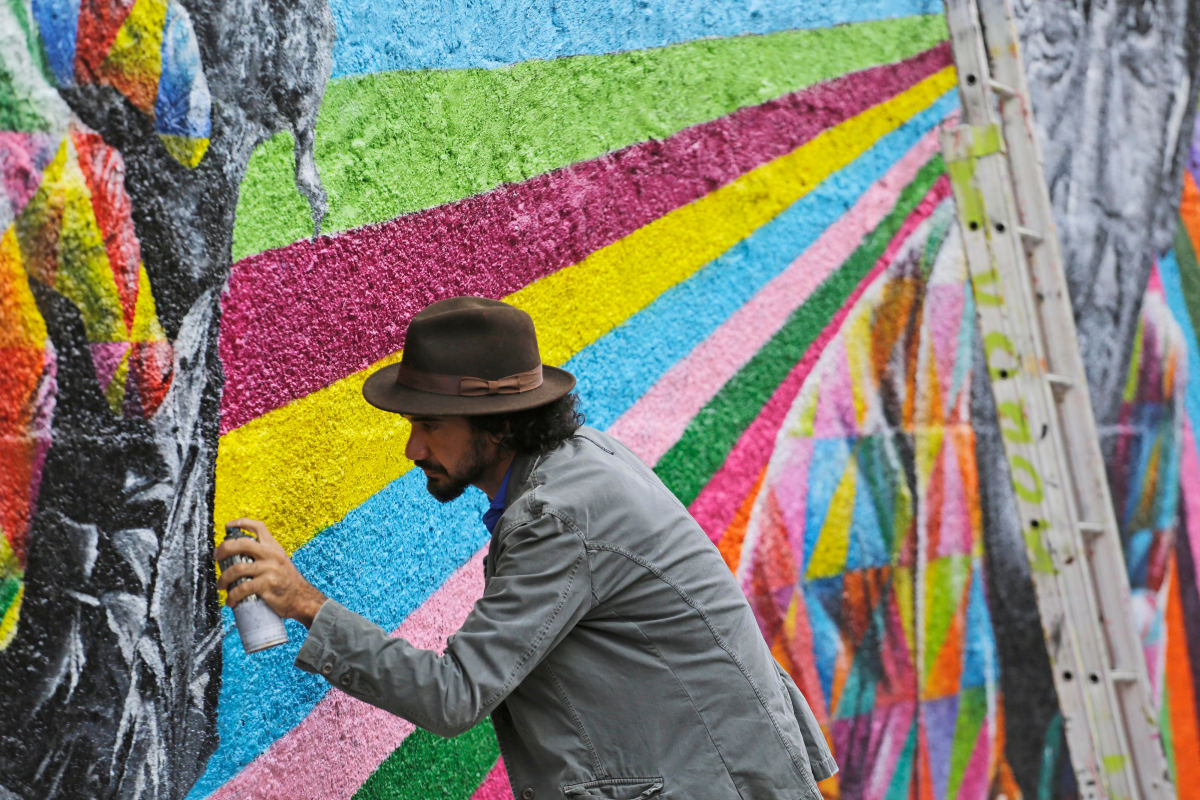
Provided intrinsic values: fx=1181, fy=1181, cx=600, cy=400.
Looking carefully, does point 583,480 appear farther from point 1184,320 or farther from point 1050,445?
point 1184,320

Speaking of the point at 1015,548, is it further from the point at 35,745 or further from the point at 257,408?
the point at 35,745

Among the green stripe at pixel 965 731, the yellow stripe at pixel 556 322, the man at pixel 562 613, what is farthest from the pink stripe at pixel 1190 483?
the man at pixel 562 613

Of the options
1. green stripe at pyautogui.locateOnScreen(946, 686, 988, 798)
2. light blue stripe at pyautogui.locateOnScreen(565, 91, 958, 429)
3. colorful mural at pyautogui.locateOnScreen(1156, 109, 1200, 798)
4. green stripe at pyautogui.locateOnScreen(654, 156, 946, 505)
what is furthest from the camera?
colorful mural at pyautogui.locateOnScreen(1156, 109, 1200, 798)

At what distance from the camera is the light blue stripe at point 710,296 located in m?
3.06

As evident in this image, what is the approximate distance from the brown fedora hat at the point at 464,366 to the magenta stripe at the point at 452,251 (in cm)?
37

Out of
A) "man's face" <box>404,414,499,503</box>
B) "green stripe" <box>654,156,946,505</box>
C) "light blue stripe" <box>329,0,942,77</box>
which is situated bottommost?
"green stripe" <box>654,156,946,505</box>

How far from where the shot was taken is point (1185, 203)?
199 inches

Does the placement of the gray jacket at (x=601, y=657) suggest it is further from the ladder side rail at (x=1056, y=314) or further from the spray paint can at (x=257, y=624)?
the ladder side rail at (x=1056, y=314)

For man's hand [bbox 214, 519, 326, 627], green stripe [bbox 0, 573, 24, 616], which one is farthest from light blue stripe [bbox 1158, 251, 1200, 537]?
green stripe [bbox 0, 573, 24, 616]

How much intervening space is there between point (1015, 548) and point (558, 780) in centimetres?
289

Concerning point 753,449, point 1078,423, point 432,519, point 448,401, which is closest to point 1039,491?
point 1078,423

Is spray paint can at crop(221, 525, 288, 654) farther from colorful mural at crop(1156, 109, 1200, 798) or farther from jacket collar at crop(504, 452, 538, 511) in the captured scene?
colorful mural at crop(1156, 109, 1200, 798)

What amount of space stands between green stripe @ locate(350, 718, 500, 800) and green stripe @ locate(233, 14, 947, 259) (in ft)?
3.70

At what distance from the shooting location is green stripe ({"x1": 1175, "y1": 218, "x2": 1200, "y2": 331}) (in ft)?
16.5
